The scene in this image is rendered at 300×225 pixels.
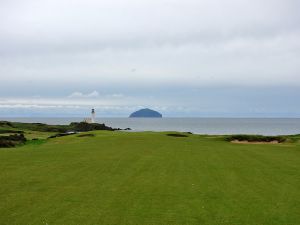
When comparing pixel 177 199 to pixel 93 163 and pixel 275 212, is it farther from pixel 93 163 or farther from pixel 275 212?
pixel 93 163

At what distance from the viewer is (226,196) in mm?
17250

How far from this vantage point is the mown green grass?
557 inches

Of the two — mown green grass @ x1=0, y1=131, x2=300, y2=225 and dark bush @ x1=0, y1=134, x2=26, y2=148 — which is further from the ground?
dark bush @ x1=0, y1=134, x2=26, y2=148

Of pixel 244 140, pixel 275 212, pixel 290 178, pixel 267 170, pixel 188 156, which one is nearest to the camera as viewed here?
pixel 275 212

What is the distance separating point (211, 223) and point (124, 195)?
483 cm

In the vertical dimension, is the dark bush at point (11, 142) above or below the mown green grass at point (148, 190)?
above

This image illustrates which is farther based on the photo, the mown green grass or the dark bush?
the dark bush

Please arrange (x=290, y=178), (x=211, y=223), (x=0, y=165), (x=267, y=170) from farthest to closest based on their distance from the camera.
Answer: (x=0, y=165), (x=267, y=170), (x=290, y=178), (x=211, y=223)

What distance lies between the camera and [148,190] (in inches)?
722

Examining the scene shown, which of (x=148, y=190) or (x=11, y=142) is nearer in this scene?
(x=148, y=190)

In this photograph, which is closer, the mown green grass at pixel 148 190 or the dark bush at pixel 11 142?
the mown green grass at pixel 148 190

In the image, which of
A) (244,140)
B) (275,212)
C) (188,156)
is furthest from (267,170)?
(244,140)

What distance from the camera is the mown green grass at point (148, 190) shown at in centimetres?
1416

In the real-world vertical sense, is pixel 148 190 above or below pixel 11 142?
below
